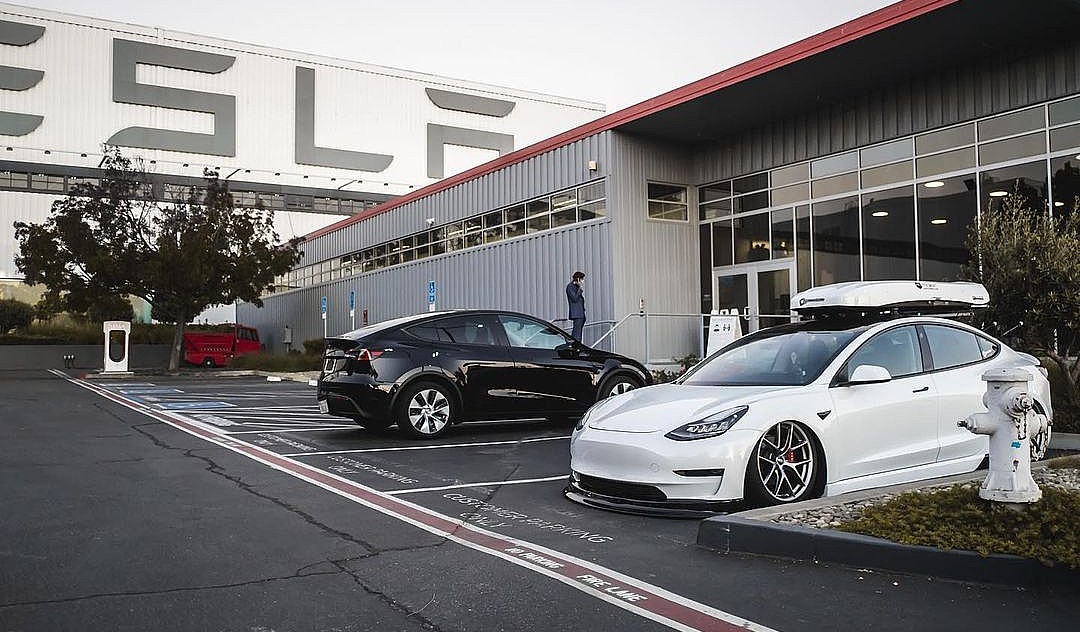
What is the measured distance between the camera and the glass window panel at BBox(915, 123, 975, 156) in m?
15.6

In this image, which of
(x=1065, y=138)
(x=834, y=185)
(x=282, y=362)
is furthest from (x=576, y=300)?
(x=282, y=362)

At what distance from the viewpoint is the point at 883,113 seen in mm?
17078

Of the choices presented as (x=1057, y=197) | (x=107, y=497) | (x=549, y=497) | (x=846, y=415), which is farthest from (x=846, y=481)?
(x=1057, y=197)

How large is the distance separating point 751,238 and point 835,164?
276 centimetres

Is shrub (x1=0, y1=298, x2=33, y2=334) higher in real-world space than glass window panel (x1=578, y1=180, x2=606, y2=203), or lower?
lower

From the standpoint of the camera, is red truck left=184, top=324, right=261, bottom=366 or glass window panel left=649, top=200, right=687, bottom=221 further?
red truck left=184, top=324, right=261, bottom=366

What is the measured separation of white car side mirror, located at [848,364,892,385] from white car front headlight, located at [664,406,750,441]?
3.06ft

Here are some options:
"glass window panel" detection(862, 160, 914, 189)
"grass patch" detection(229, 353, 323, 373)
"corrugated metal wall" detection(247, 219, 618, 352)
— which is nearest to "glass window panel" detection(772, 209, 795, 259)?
"glass window panel" detection(862, 160, 914, 189)

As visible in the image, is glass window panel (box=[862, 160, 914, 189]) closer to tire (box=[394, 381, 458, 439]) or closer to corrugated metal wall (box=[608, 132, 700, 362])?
corrugated metal wall (box=[608, 132, 700, 362])

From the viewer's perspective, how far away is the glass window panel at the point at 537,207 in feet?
75.4

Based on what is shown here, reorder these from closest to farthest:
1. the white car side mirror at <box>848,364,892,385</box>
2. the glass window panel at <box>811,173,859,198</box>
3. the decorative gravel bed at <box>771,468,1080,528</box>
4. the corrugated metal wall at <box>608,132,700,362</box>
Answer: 1. the decorative gravel bed at <box>771,468,1080,528</box>
2. the white car side mirror at <box>848,364,892,385</box>
3. the glass window panel at <box>811,173,859,198</box>
4. the corrugated metal wall at <box>608,132,700,362</box>

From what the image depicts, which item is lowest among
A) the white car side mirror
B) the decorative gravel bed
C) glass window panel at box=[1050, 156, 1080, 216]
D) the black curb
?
the black curb

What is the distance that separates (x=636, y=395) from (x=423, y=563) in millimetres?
2837

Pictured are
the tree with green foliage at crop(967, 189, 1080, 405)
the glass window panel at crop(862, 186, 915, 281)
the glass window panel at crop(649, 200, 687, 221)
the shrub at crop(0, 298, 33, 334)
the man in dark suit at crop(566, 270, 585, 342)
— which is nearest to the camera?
the tree with green foliage at crop(967, 189, 1080, 405)
